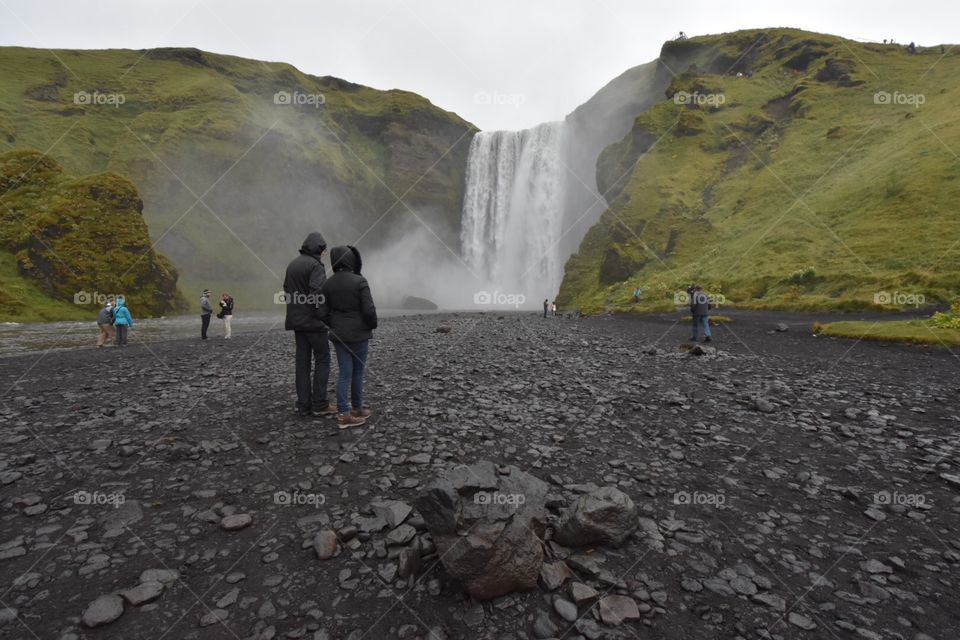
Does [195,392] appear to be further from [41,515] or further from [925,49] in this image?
[925,49]

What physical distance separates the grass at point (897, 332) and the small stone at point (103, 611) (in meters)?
26.5

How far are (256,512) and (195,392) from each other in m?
7.22

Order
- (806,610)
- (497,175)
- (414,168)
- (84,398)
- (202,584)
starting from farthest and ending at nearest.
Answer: (414,168)
(497,175)
(84,398)
(202,584)
(806,610)

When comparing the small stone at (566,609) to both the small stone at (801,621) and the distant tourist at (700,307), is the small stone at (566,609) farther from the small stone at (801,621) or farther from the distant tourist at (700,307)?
the distant tourist at (700,307)

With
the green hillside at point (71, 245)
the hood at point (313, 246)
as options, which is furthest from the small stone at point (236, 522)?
the green hillside at point (71, 245)

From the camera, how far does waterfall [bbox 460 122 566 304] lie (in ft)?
284

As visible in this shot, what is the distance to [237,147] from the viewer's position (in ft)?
303

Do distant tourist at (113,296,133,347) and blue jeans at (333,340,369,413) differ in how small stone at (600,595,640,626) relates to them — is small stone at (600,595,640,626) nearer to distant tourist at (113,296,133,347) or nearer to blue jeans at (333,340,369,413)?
blue jeans at (333,340,369,413)

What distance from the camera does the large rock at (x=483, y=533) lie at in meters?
3.73

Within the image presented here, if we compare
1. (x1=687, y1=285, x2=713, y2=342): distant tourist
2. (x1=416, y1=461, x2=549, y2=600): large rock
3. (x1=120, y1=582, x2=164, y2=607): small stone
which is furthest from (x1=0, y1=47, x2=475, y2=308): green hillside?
(x1=416, y1=461, x2=549, y2=600): large rock

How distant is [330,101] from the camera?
391 ft

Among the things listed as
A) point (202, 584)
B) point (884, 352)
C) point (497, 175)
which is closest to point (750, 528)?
point (202, 584)

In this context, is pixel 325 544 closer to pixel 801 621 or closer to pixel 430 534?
→ pixel 430 534

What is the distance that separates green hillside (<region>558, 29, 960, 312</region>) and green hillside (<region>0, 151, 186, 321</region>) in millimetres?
58292
